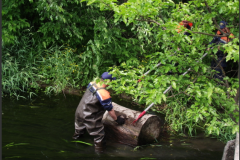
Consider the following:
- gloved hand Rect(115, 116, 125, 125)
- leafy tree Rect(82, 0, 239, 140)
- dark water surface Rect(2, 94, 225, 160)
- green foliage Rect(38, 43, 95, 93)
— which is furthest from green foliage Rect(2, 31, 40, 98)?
leafy tree Rect(82, 0, 239, 140)

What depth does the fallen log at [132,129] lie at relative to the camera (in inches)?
168

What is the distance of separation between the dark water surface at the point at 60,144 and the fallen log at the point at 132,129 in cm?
13

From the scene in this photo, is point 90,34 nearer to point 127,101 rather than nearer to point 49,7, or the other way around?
point 49,7

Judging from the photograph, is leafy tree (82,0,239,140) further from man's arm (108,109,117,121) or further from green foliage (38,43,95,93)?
green foliage (38,43,95,93)

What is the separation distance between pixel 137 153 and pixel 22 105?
3186 mm

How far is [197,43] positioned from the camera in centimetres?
295

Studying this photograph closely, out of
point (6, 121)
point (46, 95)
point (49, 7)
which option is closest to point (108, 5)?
point (6, 121)

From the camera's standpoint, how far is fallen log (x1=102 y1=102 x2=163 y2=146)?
4.26m

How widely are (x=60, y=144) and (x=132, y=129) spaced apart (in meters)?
1.25

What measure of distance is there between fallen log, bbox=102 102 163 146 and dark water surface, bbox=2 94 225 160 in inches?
5.0

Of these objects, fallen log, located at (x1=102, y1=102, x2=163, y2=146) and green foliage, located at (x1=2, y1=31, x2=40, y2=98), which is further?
green foliage, located at (x1=2, y1=31, x2=40, y2=98)

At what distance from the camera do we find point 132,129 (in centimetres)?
428

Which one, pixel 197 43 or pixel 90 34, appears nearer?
pixel 197 43

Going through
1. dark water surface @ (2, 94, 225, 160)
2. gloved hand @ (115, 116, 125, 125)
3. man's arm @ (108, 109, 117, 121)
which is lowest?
dark water surface @ (2, 94, 225, 160)
